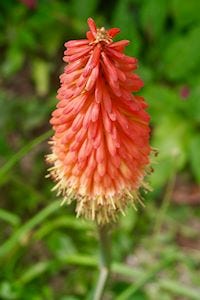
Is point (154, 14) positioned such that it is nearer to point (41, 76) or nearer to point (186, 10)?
point (186, 10)

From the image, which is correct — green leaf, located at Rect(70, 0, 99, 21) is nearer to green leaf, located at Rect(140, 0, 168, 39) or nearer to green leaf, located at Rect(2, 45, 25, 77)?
green leaf, located at Rect(140, 0, 168, 39)

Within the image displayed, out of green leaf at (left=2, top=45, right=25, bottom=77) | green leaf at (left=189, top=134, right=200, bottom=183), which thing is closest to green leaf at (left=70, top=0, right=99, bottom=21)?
green leaf at (left=2, top=45, right=25, bottom=77)

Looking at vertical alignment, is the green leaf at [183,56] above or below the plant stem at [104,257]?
above

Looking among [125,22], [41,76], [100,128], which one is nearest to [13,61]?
[41,76]

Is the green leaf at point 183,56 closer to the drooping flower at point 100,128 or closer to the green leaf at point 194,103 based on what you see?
the green leaf at point 194,103

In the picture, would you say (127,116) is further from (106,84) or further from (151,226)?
(151,226)

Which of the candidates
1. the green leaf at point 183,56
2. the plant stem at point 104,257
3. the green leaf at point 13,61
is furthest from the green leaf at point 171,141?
the plant stem at point 104,257

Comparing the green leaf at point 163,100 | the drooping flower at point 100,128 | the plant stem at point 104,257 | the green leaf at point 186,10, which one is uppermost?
the green leaf at point 186,10

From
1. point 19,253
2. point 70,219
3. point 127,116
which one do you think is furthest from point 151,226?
point 127,116
